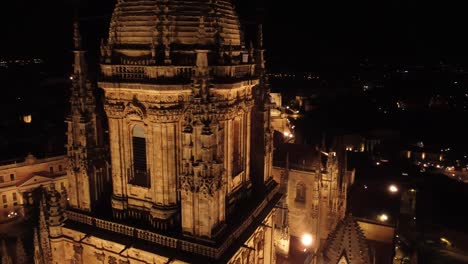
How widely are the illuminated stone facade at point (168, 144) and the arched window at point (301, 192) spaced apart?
2503 centimetres

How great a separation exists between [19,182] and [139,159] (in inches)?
1602

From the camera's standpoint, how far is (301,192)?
4619cm

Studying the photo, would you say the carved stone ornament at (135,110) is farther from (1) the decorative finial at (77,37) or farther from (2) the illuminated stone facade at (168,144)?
(1) the decorative finial at (77,37)

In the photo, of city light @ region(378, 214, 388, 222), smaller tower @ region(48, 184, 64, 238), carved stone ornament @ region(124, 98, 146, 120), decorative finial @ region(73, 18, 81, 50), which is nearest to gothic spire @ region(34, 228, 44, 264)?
smaller tower @ region(48, 184, 64, 238)

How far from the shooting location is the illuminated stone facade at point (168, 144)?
17016 millimetres

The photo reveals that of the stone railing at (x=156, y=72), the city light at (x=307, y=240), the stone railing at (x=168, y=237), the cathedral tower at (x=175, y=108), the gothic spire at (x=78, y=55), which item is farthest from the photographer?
the city light at (x=307, y=240)

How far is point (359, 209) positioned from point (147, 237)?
31260 mm

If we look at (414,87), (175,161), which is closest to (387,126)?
(414,87)

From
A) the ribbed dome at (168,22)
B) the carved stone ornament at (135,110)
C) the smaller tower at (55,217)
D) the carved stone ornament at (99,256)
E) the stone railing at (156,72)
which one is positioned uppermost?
the ribbed dome at (168,22)

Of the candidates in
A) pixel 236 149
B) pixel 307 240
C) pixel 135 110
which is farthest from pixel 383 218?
pixel 135 110

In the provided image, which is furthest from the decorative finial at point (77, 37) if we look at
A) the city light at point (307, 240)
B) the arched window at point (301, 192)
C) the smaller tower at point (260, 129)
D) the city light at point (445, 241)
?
the city light at point (445, 241)

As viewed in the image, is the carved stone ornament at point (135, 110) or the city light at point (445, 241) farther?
the city light at point (445, 241)

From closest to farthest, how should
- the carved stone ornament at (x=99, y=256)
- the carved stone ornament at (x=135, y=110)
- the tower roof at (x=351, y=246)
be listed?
1. the carved stone ornament at (x=135, y=110)
2. the carved stone ornament at (x=99, y=256)
3. the tower roof at (x=351, y=246)

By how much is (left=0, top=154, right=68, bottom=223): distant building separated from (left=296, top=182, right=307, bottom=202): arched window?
2975cm
